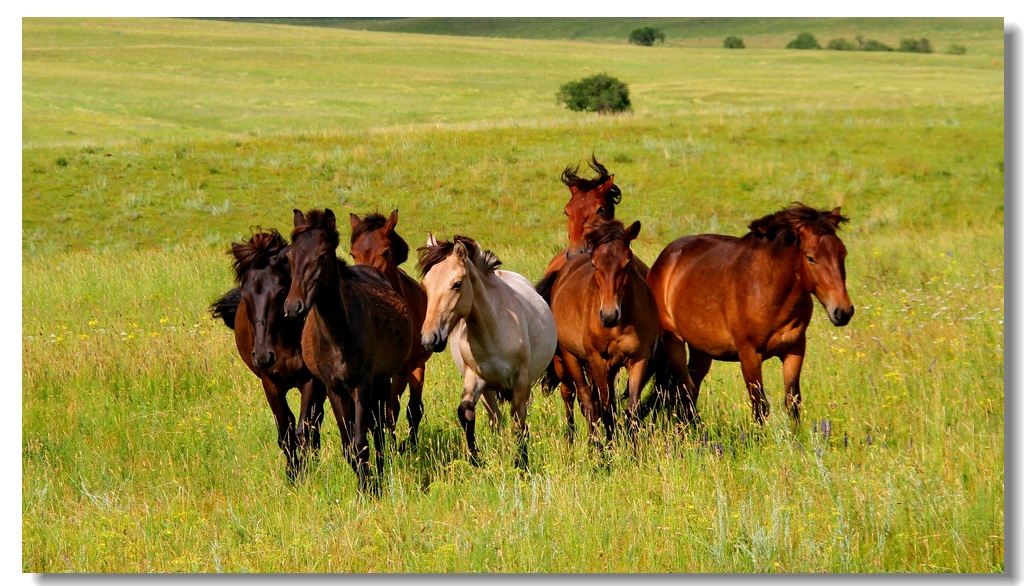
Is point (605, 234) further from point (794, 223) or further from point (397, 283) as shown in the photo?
point (397, 283)

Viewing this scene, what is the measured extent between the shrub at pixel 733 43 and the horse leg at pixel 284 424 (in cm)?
7960

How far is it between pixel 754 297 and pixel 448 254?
2.43 metres

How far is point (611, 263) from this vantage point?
6.97 metres

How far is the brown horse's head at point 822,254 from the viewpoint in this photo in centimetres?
674

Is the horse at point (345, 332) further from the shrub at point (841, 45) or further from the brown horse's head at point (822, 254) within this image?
the shrub at point (841, 45)

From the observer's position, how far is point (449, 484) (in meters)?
6.14

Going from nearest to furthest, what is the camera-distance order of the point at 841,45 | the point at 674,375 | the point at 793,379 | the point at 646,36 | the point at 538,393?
the point at 793,379 < the point at 674,375 < the point at 538,393 < the point at 841,45 < the point at 646,36

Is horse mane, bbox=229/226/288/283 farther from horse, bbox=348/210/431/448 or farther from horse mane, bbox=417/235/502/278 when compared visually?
horse, bbox=348/210/431/448

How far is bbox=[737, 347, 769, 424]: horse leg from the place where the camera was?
291 inches

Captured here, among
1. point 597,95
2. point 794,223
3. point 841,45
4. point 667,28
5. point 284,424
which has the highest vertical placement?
point 667,28

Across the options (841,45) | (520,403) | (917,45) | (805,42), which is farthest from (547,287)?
(841,45)

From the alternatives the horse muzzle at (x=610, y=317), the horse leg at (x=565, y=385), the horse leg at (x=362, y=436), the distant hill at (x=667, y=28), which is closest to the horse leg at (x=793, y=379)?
the horse muzzle at (x=610, y=317)

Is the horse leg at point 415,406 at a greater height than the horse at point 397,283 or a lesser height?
lesser
